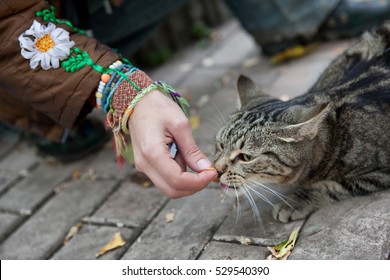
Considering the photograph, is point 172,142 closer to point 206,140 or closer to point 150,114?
point 150,114

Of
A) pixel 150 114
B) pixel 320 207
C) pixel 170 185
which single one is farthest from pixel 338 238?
pixel 150 114

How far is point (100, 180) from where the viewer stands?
2.94 meters

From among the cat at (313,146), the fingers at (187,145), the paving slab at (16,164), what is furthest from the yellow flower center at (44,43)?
the paving slab at (16,164)

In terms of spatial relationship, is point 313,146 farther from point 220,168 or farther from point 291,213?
point 220,168

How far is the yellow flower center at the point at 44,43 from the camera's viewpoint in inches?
76.1

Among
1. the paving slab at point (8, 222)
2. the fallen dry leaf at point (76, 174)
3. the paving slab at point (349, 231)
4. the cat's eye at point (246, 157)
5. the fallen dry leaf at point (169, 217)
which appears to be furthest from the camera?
the fallen dry leaf at point (76, 174)

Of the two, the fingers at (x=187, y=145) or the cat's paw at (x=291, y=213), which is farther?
the cat's paw at (x=291, y=213)

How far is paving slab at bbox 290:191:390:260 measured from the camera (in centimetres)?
185

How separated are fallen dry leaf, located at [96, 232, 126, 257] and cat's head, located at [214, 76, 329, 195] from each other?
62 cm

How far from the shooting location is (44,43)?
6.36 feet

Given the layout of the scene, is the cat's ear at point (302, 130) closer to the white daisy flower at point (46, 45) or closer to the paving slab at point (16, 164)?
the white daisy flower at point (46, 45)

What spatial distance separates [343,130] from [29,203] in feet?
6.00

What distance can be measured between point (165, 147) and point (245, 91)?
86 cm

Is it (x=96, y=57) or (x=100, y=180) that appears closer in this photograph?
(x=96, y=57)
